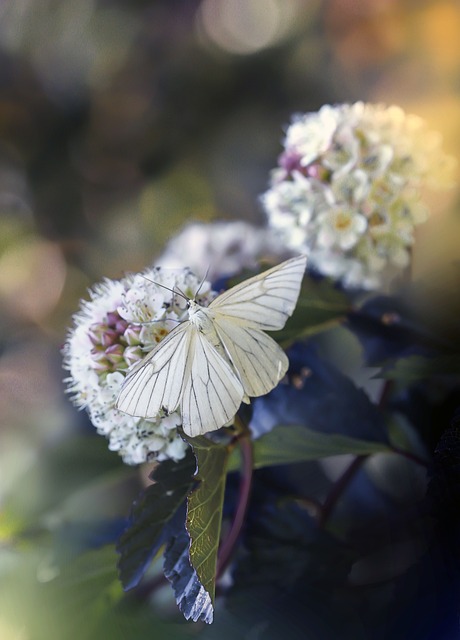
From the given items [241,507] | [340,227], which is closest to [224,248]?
[340,227]

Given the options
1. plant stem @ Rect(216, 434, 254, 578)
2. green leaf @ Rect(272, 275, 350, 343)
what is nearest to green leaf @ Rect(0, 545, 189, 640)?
plant stem @ Rect(216, 434, 254, 578)

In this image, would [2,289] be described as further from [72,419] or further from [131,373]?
[131,373]

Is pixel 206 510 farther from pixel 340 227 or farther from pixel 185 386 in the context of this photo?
pixel 340 227

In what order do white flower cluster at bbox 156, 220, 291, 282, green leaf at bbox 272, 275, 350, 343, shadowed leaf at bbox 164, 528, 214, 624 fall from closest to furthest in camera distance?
1. shadowed leaf at bbox 164, 528, 214, 624
2. green leaf at bbox 272, 275, 350, 343
3. white flower cluster at bbox 156, 220, 291, 282

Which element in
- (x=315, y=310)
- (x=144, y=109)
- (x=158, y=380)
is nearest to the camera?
(x=158, y=380)

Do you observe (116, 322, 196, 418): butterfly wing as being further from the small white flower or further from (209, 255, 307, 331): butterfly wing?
the small white flower

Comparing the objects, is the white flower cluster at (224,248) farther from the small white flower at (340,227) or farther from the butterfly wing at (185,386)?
the butterfly wing at (185,386)

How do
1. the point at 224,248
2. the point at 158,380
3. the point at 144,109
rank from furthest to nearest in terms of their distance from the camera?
the point at 144,109 → the point at 224,248 → the point at 158,380

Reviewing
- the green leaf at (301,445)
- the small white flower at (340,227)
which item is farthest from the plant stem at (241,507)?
the small white flower at (340,227)
